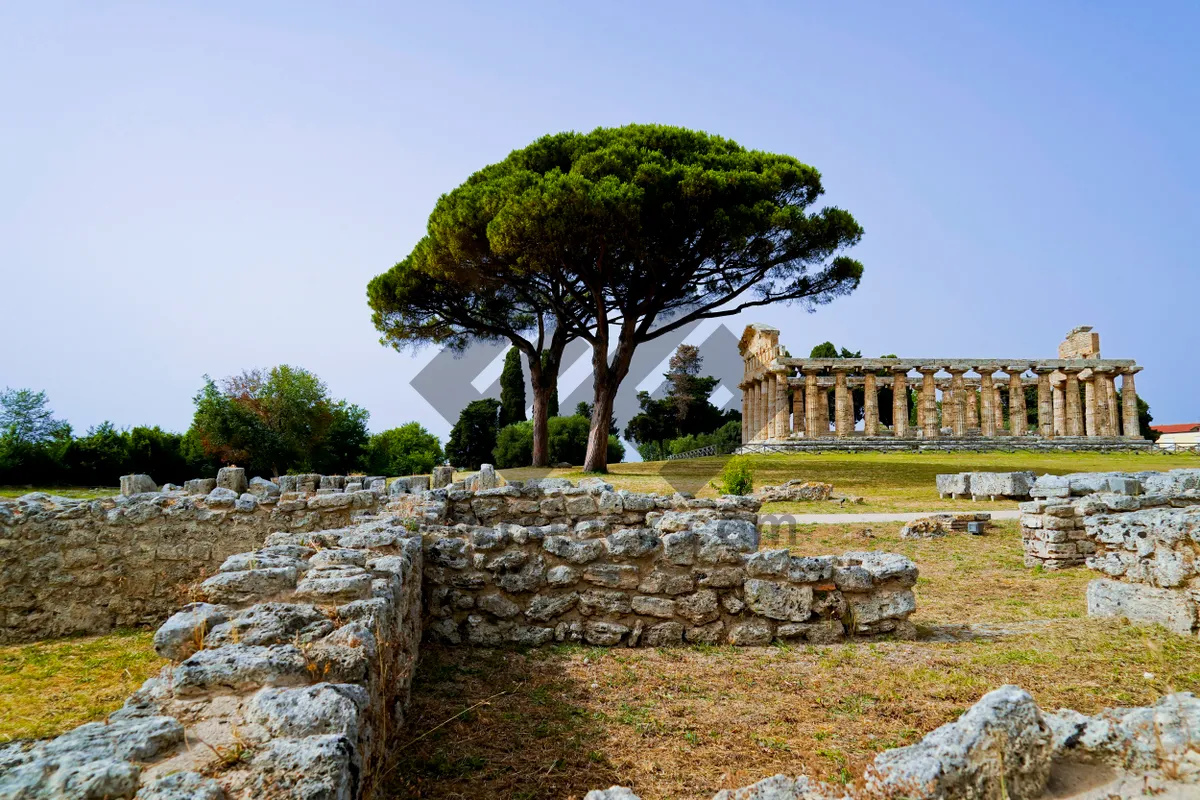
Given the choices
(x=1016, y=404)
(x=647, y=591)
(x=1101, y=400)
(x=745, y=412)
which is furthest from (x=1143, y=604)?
(x=1101, y=400)

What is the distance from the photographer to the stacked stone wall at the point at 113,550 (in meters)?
8.42

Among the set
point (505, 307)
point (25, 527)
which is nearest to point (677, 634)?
point (25, 527)

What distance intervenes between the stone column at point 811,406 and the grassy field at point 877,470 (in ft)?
20.5

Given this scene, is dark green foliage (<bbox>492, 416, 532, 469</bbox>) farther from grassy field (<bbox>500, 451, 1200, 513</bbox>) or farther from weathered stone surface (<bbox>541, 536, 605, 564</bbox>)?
weathered stone surface (<bbox>541, 536, 605, 564</bbox>)

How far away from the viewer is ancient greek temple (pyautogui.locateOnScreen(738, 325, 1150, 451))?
4434 cm

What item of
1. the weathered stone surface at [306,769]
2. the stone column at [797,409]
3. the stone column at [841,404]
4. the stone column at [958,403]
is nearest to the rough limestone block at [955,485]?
the weathered stone surface at [306,769]

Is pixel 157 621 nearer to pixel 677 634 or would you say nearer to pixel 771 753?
pixel 677 634

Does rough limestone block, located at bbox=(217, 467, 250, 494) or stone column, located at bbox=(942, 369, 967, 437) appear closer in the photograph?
rough limestone block, located at bbox=(217, 467, 250, 494)

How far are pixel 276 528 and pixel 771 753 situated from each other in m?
7.47

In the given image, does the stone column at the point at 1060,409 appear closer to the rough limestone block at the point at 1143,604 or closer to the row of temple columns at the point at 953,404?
the row of temple columns at the point at 953,404

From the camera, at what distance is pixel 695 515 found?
8.65 meters

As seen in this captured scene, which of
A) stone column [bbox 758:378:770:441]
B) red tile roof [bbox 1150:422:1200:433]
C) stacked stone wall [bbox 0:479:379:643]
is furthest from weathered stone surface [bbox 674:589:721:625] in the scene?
red tile roof [bbox 1150:422:1200:433]

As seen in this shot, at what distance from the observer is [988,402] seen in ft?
150

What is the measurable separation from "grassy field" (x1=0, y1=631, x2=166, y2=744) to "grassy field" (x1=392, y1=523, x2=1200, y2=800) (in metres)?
2.69
